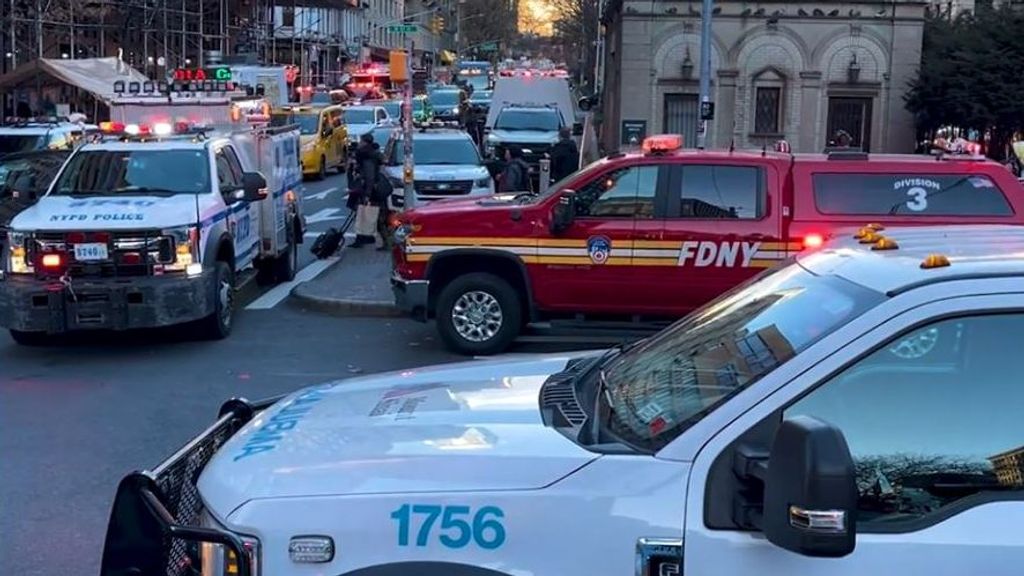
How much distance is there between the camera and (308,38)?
6825 centimetres

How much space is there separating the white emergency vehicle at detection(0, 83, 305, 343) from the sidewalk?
828 millimetres

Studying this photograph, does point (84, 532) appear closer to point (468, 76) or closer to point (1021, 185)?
point (1021, 185)

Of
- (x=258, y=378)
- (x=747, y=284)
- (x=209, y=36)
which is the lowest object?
(x=258, y=378)

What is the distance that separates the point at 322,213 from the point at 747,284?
20.3m

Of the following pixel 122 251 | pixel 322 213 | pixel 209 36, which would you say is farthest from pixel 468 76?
pixel 122 251

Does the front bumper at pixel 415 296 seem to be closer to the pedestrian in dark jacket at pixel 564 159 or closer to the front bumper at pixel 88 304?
the front bumper at pixel 88 304

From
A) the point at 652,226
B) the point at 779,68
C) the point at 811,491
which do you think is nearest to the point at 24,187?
the point at 652,226

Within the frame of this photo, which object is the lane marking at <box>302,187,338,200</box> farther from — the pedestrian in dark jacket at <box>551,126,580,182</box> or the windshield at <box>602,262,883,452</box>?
the windshield at <box>602,262,883,452</box>

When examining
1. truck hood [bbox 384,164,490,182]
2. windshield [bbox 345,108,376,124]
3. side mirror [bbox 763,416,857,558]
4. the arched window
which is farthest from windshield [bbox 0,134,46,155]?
side mirror [bbox 763,416,857,558]

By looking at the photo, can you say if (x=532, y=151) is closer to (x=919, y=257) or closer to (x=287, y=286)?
(x=287, y=286)

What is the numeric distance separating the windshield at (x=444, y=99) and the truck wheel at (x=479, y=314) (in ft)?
119

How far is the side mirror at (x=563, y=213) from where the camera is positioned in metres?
10.6

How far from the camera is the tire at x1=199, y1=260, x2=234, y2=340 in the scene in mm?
11641

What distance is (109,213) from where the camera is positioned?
1116 cm
